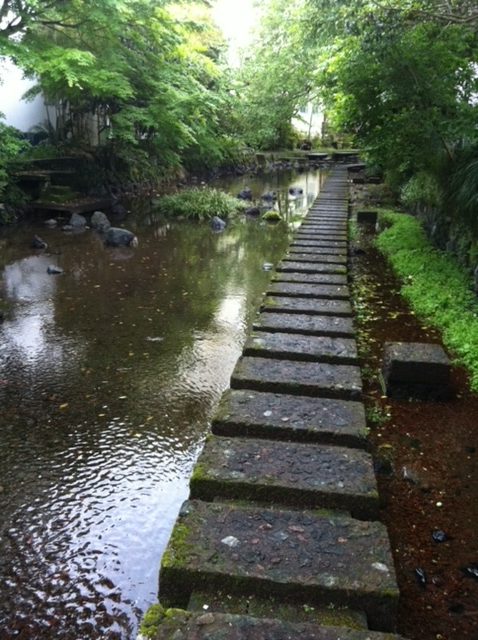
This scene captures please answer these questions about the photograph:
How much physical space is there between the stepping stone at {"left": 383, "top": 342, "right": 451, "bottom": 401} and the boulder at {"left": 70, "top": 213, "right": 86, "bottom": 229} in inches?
365

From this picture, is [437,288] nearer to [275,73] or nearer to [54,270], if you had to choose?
[54,270]

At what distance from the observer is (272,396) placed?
9.66ft

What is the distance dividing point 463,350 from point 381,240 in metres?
4.44

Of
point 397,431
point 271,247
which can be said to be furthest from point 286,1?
point 397,431

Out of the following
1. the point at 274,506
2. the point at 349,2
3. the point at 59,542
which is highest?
the point at 349,2

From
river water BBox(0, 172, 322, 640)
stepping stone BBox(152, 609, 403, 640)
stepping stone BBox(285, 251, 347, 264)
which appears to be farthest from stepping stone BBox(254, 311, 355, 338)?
stepping stone BBox(152, 609, 403, 640)

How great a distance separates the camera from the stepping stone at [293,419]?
259 cm

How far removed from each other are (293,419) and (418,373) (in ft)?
4.55

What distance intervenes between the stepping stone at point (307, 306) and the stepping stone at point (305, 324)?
0.33ft

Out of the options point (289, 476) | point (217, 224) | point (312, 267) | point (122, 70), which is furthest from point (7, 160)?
point (289, 476)

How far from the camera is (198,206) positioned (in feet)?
44.1

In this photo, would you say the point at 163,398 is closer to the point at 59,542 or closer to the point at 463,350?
the point at 59,542

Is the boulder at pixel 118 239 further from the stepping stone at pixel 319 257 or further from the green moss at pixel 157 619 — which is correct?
the green moss at pixel 157 619

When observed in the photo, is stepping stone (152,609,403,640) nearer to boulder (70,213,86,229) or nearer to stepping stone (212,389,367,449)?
stepping stone (212,389,367,449)
